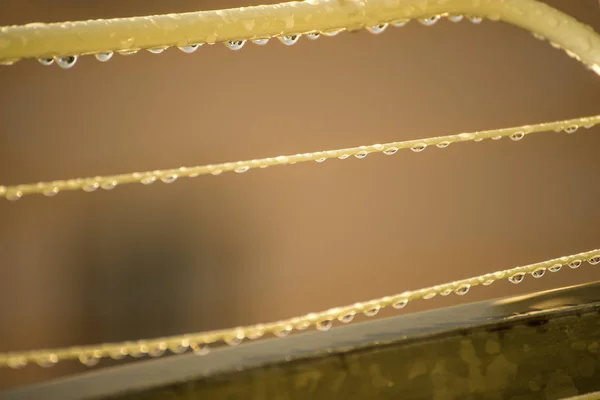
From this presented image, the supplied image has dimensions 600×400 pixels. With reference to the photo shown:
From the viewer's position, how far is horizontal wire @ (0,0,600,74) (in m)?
0.49

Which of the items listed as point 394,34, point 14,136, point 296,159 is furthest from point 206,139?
point 296,159

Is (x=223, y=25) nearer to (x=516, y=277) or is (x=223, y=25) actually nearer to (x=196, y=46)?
(x=196, y=46)

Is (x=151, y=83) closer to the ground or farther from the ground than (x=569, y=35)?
farther from the ground

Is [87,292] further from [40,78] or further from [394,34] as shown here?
[394,34]

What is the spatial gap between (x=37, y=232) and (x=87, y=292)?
541 millimetres

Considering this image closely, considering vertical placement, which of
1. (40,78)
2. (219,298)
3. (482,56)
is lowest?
(219,298)

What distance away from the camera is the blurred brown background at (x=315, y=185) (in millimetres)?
3619

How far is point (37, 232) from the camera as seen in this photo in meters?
3.52

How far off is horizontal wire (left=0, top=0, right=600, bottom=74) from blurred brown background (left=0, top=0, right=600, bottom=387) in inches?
125

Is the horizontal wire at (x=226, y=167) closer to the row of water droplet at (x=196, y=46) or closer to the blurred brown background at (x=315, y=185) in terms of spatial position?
the row of water droplet at (x=196, y=46)

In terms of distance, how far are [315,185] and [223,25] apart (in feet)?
10.9

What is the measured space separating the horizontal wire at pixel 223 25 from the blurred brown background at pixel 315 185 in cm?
317

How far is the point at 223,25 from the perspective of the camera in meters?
0.52

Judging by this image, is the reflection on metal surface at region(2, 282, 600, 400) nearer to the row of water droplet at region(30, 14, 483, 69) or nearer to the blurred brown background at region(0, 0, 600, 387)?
the row of water droplet at region(30, 14, 483, 69)
